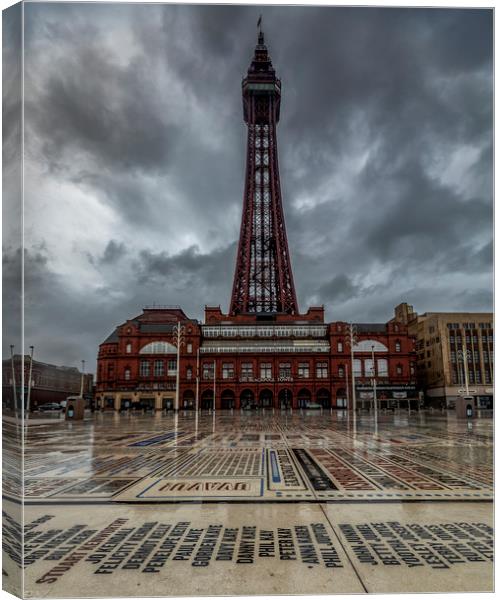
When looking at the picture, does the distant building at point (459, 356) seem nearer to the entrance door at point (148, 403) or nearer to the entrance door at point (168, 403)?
the entrance door at point (168, 403)

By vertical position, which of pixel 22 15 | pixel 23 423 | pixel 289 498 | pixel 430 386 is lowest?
pixel 430 386

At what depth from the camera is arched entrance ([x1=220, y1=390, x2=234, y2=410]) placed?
278 ft

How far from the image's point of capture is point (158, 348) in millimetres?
87688

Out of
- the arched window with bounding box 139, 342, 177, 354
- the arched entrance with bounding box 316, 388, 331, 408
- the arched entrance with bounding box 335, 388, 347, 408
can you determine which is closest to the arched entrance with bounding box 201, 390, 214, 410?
the arched window with bounding box 139, 342, 177, 354

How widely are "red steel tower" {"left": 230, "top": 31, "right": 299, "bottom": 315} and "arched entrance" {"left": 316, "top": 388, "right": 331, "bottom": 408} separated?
66.4 feet

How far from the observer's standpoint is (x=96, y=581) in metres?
4.77

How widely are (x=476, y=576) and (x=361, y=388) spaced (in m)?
81.2

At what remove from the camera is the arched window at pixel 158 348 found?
3440 inches

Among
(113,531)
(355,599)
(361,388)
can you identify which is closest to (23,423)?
(113,531)

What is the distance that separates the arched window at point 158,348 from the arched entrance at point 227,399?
1207cm

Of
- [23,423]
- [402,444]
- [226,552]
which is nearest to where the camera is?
[23,423]

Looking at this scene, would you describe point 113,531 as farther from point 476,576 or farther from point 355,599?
point 476,576

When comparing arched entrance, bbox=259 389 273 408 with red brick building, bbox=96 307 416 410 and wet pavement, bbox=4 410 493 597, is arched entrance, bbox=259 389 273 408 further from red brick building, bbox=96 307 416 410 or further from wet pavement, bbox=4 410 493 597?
wet pavement, bbox=4 410 493 597

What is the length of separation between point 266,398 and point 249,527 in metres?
80.5
